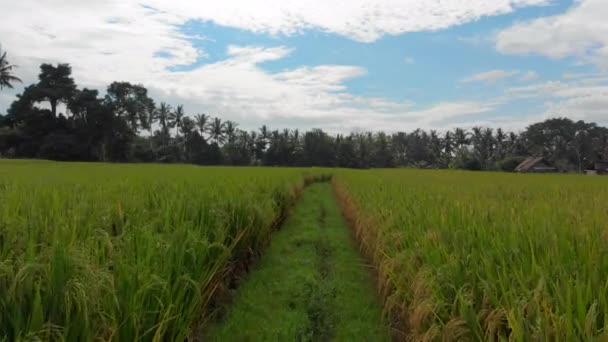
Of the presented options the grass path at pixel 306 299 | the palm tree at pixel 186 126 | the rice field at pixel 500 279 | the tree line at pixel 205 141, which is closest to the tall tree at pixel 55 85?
the tree line at pixel 205 141

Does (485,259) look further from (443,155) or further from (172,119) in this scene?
(443,155)

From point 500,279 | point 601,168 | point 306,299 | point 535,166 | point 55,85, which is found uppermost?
point 55,85

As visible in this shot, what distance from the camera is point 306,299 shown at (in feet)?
14.6

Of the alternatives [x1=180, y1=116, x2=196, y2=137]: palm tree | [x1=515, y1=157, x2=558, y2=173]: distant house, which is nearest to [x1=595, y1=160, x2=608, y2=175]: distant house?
[x1=515, y1=157, x2=558, y2=173]: distant house

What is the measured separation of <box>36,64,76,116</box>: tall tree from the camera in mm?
39438

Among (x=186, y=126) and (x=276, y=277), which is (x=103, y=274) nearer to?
(x=276, y=277)

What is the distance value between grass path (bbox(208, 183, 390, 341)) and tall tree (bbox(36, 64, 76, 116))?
4068 centimetres

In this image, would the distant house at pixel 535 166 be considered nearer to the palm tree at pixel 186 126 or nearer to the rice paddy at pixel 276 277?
the palm tree at pixel 186 126

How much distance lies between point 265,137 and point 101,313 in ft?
219

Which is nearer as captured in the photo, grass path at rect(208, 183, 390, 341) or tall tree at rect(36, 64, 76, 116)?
grass path at rect(208, 183, 390, 341)

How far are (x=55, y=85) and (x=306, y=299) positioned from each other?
43.6m

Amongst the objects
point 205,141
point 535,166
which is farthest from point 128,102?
point 535,166

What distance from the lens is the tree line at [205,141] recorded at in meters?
39.1

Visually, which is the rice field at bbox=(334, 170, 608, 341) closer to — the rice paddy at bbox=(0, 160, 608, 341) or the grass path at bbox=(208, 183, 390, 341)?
the rice paddy at bbox=(0, 160, 608, 341)
